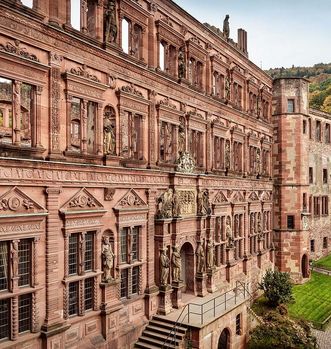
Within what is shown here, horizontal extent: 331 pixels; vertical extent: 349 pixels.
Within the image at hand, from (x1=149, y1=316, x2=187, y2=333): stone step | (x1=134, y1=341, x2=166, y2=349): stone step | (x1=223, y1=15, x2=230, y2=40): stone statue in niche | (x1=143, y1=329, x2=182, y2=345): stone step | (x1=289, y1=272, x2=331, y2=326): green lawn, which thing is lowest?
(x1=289, y1=272, x2=331, y2=326): green lawn

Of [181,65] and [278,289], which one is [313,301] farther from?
[181,65]

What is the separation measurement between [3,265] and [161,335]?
8701 millimetres

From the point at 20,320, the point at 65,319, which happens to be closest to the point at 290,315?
the point at 65,319

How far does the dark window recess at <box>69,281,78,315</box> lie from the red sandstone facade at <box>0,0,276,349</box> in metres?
0.05

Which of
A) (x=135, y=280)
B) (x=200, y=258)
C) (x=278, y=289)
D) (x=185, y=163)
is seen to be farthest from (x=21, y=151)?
(x=278, y=289)

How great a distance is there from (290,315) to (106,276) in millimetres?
16006

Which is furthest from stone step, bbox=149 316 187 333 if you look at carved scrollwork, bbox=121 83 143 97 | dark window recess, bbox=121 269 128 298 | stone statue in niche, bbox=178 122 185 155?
carved scrollwork, bbox=121 83 143 97

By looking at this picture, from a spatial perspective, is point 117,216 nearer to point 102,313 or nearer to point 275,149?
point 102,313

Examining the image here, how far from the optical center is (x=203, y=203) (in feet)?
80.3

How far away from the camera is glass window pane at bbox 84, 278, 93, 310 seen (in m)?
17.0

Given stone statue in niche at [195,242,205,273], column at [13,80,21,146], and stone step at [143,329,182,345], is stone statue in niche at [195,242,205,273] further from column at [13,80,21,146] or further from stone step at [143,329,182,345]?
column at [13,80,21,146]

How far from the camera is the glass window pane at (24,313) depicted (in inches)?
564

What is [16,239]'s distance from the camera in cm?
1395

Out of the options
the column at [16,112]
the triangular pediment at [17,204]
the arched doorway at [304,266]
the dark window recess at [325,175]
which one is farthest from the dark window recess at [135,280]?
the dark window recess at [325,175]
